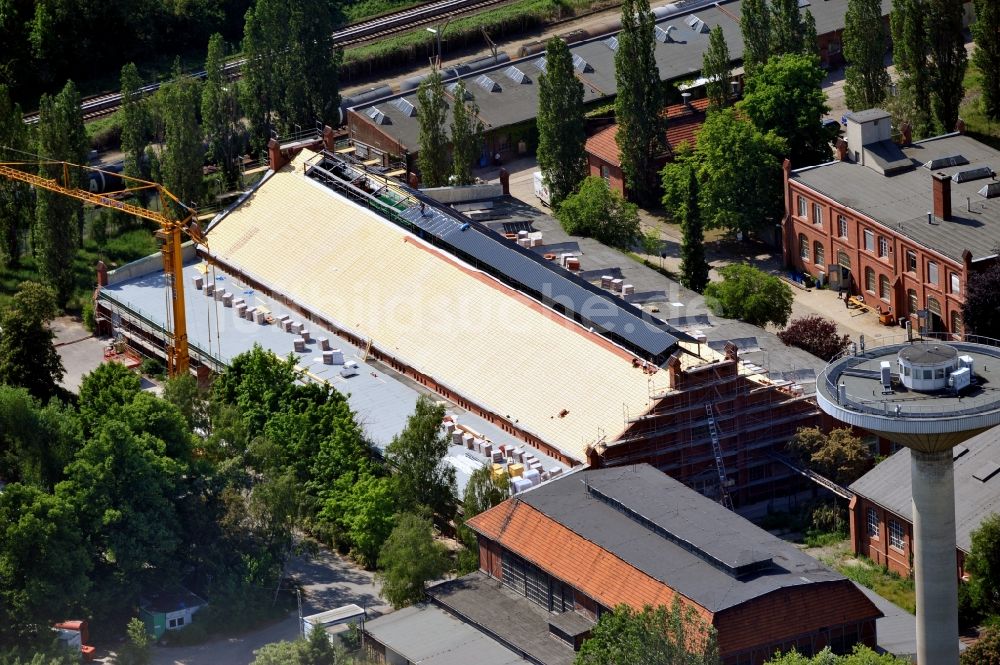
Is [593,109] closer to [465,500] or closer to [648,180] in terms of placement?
[648,180]

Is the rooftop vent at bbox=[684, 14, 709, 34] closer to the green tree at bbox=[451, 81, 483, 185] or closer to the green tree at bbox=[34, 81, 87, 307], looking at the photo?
the green tree at bbox=[451, 81, 483, 185]

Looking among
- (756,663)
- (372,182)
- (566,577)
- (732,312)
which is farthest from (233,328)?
Result: (756,663)

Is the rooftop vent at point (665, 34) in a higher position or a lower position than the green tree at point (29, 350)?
higher

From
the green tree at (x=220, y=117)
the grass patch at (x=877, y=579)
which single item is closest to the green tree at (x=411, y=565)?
the grass patch at (x=877, y=579)

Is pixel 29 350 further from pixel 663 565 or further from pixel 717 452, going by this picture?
pixel 663 565

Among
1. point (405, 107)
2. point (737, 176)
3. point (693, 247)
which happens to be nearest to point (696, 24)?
point (405, 107)

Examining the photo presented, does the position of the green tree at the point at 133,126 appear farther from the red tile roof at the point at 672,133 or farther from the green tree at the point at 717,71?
the green tree at the point at 717,71

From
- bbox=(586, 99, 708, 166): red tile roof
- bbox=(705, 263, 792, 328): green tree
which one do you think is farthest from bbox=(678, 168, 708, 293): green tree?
bbox=(586, 99, 708, 166): red tile roof
